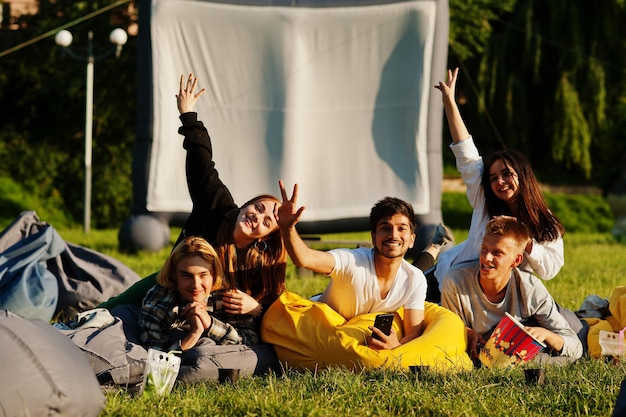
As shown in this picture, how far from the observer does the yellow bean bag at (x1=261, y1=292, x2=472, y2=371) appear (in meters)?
5.02

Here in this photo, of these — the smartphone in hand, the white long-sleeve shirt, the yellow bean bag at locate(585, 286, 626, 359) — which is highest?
the white long-sleeve shirt

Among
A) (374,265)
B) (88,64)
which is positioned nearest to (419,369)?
(374,265)

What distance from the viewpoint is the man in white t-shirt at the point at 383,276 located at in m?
5.16

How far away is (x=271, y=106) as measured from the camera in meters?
10.6

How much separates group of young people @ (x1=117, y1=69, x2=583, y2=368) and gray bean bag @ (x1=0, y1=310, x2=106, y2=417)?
4.36ft

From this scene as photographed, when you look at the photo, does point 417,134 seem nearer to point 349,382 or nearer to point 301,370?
point 301,370

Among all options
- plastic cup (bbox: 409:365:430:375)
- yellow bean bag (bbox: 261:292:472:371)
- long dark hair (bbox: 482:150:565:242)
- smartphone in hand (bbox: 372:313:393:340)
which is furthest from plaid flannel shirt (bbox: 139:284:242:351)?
long dark hair (bbox: 482:150:565:242)

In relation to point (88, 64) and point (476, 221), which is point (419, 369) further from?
point (88, 64)

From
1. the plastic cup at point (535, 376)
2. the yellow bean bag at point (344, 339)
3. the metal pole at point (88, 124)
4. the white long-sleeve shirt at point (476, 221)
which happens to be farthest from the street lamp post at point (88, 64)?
the plastic cup at point (535, 376)

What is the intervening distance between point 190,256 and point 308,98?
18.6 feet

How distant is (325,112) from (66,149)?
12.9m

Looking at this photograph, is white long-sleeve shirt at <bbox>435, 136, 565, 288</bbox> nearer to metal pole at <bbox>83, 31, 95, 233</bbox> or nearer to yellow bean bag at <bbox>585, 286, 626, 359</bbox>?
yellow bean bag at <bbox>585, 286, 626, 359</bbox>

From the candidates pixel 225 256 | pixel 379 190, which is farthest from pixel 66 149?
pixel 225 256

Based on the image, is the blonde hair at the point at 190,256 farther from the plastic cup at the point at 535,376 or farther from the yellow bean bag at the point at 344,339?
the plastic cup at the point at 535,376
